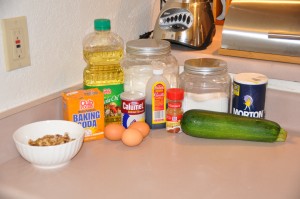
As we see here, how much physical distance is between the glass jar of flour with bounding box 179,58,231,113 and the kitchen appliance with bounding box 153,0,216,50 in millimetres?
134

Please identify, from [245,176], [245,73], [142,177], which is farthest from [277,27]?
[142,177]

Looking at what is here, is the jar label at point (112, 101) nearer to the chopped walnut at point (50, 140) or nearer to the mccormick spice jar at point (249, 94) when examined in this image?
the chopped walnut at point (50, 140)

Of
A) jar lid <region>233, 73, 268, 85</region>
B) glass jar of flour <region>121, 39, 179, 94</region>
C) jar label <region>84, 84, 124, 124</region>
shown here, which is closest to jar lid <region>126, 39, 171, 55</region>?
glass jar of flour <region>121, 39, 179, 94</region>

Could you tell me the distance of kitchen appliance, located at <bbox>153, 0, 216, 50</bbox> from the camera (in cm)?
132

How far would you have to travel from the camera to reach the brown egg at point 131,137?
1075 millimetres

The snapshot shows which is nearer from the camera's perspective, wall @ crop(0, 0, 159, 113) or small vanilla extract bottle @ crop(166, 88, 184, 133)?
wall @ crop(0, 0, 159, 113)

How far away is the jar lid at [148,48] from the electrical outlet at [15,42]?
292 millimetres

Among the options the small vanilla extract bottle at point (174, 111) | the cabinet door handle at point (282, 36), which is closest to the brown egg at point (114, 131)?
the small vanilla extract bottle at point (174, 111)

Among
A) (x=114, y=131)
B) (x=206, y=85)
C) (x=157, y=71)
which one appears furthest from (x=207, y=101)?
(x=114, y=131)

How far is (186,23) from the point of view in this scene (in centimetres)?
133

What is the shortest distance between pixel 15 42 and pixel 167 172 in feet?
1.47

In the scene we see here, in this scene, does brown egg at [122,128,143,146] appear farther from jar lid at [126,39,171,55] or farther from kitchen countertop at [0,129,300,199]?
jar lid at [126,39,171,55]

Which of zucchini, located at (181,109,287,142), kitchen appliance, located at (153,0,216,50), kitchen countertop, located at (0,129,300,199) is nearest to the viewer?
kitchen countertop, located at (0,129,300,199)

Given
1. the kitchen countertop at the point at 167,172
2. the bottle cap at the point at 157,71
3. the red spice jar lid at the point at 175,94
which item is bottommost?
the kitchen countertop at the point at 167,172
